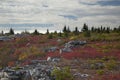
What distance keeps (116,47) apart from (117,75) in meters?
25.6

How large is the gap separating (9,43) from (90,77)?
47.6 m

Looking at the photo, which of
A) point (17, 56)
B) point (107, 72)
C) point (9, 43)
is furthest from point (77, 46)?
point (107, 72)

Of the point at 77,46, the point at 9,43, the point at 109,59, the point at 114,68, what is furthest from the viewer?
the point at 9,43

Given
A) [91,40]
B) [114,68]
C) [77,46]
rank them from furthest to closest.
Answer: [91,40] < [77,46] < [114,68]

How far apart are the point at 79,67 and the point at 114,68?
181 inches

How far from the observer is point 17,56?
6038 centimetres

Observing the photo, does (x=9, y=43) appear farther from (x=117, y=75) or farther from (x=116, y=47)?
(x=117, y=75)

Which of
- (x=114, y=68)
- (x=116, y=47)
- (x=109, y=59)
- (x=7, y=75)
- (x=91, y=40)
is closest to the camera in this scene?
(x=7, y=75)

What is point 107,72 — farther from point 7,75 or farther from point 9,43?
point 9,43

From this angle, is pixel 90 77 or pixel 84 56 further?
pixel 84 56

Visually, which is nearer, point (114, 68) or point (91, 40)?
point (114, 68)

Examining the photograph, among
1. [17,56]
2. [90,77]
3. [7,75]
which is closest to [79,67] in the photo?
[90,77]

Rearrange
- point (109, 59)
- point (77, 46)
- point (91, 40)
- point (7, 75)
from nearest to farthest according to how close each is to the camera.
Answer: point (7, 75)
point (109, 59)
point (77, 46)
point (91, 40)

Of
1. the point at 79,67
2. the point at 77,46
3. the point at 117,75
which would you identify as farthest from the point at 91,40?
the point at 117,75
